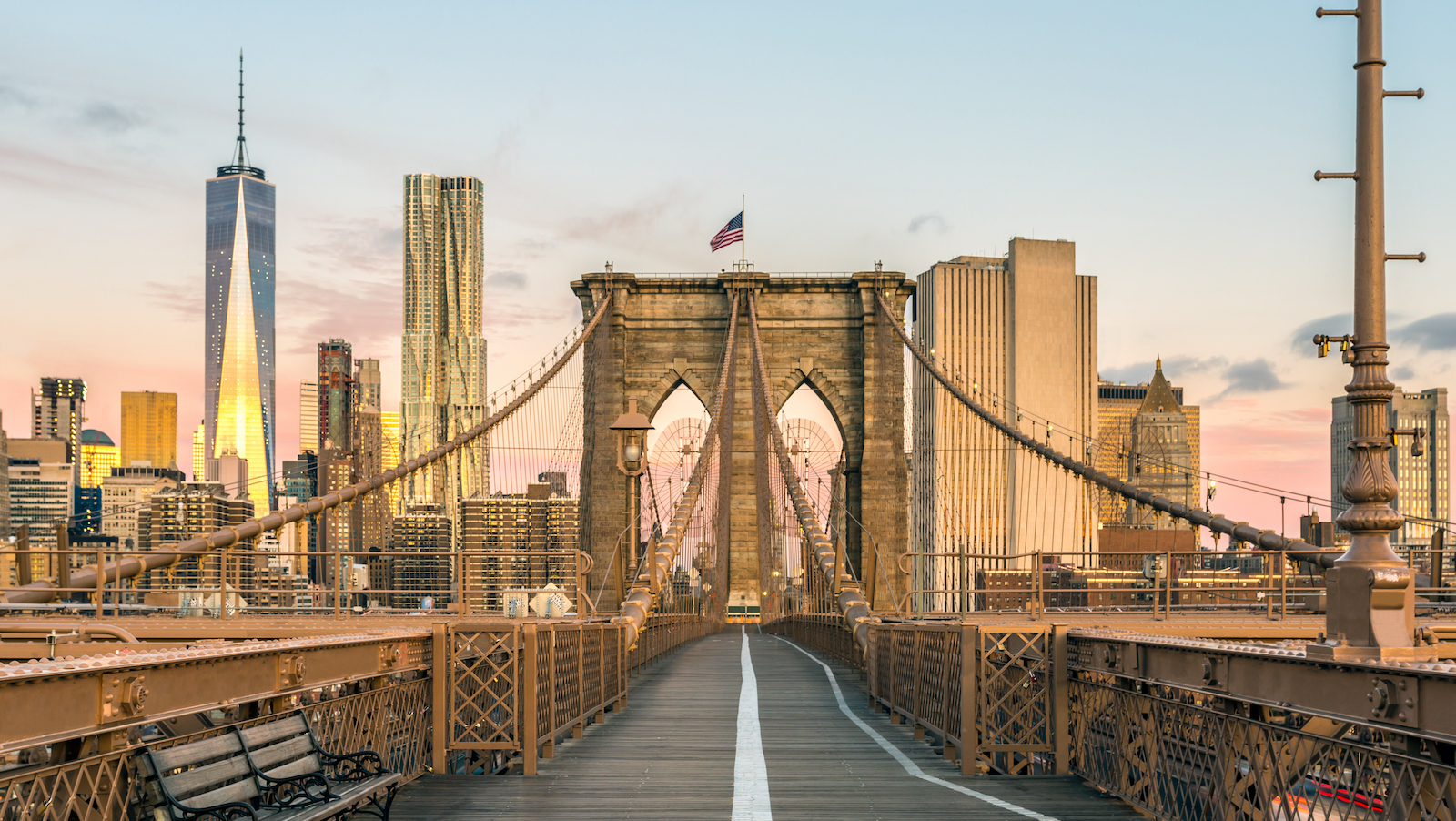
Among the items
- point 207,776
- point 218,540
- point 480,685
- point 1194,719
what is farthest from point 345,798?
→ point 218,540

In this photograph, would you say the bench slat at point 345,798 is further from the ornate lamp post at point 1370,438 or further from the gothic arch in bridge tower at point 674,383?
the gothic arch in bridge tower at point 674,383

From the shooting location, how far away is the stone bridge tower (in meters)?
55.6

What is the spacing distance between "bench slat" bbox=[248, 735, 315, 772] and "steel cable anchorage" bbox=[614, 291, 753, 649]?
37.2 ft

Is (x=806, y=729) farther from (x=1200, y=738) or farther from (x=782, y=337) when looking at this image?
(x=782, y=337)

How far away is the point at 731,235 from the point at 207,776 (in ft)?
161

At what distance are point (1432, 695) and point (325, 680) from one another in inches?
265

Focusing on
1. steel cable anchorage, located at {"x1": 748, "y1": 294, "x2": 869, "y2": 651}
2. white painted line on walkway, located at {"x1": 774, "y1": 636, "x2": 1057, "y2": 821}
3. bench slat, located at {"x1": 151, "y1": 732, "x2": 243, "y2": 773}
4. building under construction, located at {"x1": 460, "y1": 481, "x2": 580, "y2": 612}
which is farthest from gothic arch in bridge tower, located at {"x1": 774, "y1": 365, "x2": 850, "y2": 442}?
bench slat, located at {"x1": 151, "y1": 732, "x2": 243, "y2": 773}

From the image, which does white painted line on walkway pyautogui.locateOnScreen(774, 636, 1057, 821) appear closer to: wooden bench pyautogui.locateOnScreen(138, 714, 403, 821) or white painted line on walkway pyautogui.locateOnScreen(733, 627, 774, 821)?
white painted line on walkway pyautogui.locateOnScreen(733, 627, 774, 821)

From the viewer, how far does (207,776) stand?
6.67 metres

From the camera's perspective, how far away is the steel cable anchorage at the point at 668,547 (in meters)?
21.4

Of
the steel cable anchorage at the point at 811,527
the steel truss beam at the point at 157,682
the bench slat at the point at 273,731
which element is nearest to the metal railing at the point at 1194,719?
the steel truss beam at the point at 157,682

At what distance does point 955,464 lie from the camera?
144625 mm

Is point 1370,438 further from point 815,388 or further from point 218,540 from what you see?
point 815,388

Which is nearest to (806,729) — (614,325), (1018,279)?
(614,325)
